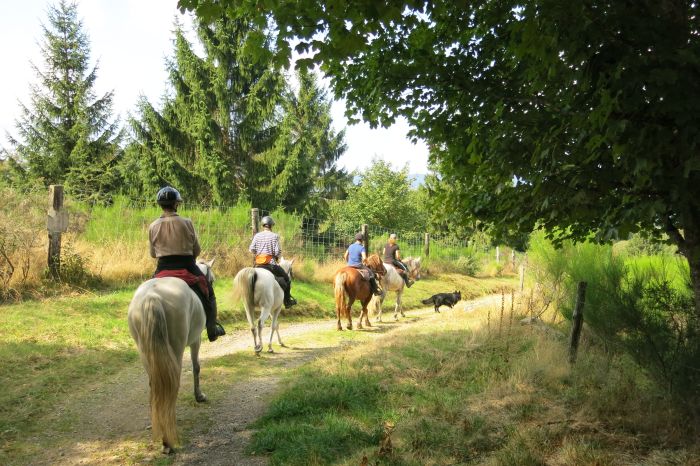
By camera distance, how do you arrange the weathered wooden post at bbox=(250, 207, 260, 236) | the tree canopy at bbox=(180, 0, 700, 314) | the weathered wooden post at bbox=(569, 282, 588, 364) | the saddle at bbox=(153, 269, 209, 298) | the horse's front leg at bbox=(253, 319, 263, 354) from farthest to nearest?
the weathered wooden post at bbox=(250, 207, 260, 236) → the horse's front leg at bbox=(253, 319, 263, 354) → the weathered wooden post at bbox=(569, 282, 588, 364) → the saddle at bbox=(153, 269, 209, 298) → the tree canopy at bbox=(180, 0, 700, 314)

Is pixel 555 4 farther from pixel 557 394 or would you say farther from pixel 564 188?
pixel 557 394

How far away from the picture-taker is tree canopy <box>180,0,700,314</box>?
9.70 feet

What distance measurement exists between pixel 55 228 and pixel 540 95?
34.6 feet

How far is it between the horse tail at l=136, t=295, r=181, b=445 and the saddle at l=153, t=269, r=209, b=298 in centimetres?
94

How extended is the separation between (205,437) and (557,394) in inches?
149

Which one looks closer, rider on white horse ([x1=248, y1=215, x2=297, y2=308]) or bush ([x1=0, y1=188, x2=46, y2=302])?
rider on white horse ([x1=248, y1=215, x2=297, y2=308])

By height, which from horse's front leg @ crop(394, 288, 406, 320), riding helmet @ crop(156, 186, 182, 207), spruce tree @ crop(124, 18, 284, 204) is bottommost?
horse's front leg @ crop(394, 288, 406, 320)

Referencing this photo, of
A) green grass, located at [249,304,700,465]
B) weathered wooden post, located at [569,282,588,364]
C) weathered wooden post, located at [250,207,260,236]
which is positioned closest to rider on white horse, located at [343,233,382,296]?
weathered wooden post, located at [250,207,260,236]

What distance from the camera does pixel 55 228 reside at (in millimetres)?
→ 10797

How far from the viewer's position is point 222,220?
15.9 metres

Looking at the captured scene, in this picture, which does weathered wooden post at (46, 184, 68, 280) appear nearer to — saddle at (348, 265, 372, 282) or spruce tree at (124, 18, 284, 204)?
saddle at (348, 265, 372, 282)

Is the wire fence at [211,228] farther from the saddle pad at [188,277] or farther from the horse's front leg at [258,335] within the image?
the saddle pad at [188,277]

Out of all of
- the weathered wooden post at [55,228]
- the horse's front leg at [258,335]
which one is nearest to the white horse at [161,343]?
the horse's front leg at [258,335]

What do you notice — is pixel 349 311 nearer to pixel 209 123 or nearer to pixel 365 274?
pixel 365 274
